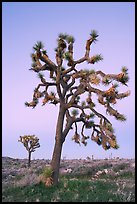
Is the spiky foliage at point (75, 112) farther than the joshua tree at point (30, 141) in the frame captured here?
No

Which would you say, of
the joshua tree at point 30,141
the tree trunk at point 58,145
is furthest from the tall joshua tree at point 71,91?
the joshua tree at point 30,141

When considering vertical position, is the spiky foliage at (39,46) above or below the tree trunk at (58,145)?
above

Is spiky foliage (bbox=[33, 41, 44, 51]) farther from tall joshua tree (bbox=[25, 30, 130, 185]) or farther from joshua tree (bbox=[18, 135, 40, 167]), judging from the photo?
joshua tree (bbox=[18, 135, 40, 167])

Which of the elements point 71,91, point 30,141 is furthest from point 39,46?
point 30,141

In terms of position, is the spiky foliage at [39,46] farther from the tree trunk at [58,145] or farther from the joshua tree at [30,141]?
the joshua tree at [30,141]

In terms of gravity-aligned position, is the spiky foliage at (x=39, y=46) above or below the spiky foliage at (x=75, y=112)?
above

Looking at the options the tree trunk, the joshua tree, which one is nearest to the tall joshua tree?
the tree trunk

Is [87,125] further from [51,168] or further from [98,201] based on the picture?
[98,201]

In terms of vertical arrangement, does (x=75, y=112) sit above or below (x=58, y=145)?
above

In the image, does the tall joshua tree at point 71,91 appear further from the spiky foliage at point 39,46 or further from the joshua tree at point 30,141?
the joshua tree at point 30,141

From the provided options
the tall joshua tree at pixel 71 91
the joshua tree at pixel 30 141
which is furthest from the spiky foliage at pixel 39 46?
the joshua tree at pixel 30 141

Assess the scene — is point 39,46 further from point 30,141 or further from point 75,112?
point 30,141

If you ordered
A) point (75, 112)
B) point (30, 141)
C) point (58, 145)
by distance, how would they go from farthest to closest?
point (30, 141) → point (75, 112) → point (58, 145)

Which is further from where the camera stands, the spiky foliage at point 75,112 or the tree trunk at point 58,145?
the spiky foliage at point 75,112
